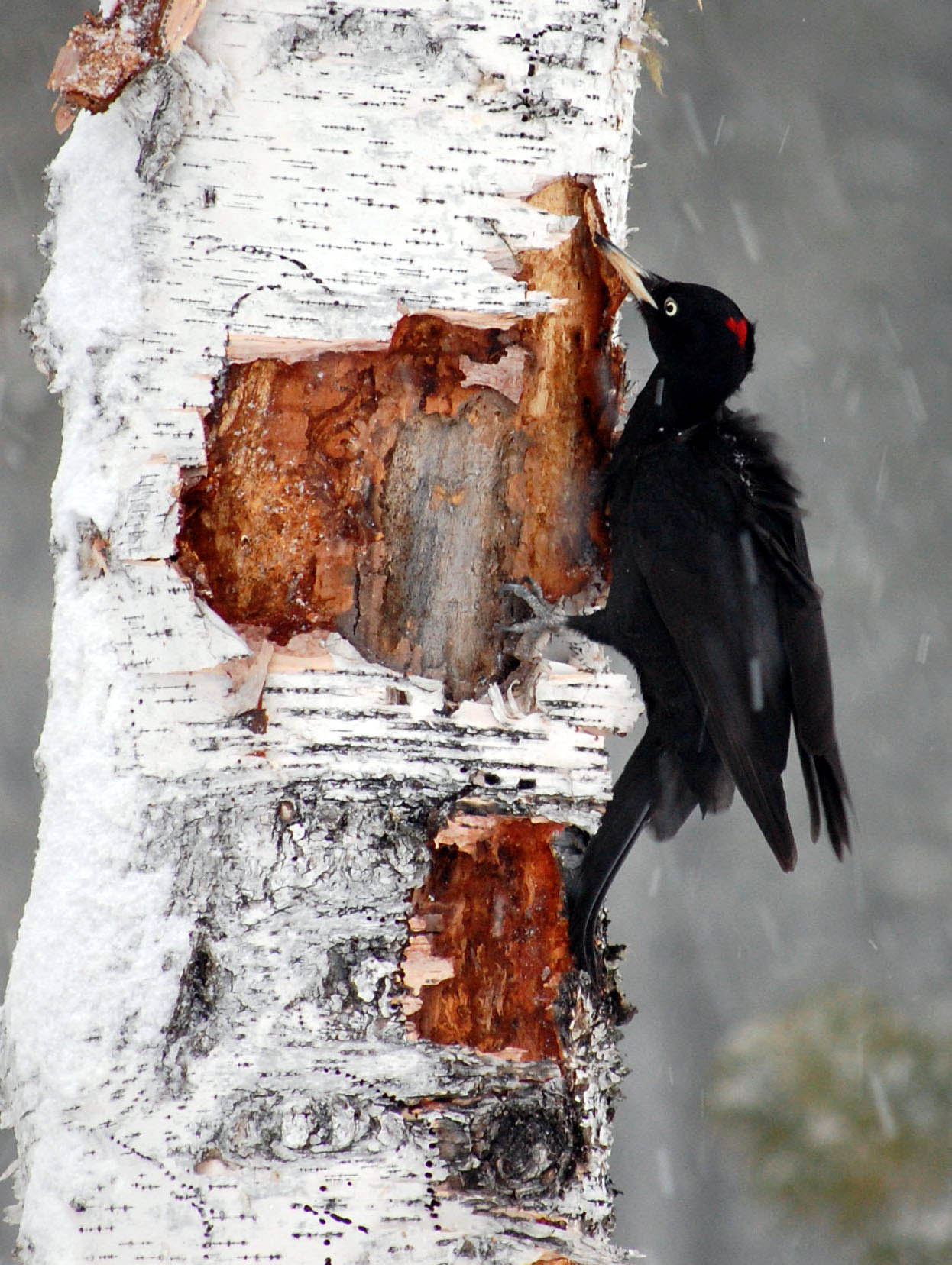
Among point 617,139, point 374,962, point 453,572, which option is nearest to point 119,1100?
point 374,962

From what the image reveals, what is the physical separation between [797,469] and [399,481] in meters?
3.52

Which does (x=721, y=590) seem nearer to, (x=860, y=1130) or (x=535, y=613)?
(x=535, y=613)

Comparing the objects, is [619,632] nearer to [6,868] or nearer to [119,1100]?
[119,1100]

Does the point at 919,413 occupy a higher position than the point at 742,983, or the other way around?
the point at 919,413

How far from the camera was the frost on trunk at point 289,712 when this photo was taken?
1406 mm

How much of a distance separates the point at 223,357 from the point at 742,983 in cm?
386

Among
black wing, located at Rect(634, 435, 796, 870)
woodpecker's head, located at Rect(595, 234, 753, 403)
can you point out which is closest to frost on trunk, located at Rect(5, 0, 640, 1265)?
black wing, located at Rect(634, 435, 796, 870)

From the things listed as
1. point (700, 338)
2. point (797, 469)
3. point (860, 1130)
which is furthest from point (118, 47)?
point (797, 469)

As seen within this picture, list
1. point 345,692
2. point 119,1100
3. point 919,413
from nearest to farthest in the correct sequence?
1. point 119,1100
2. point 345,692
3. point 919,413

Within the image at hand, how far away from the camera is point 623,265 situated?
5.71 ft

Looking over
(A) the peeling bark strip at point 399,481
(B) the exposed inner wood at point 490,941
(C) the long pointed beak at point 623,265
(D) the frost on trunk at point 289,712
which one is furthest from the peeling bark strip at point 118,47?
(B) the exposed inner wood at point 490,941

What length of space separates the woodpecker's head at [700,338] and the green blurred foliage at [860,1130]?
198 cm

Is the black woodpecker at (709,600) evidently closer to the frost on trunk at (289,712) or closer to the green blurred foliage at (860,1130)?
the frost on trunk at (289,712)

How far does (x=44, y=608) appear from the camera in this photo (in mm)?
4605
